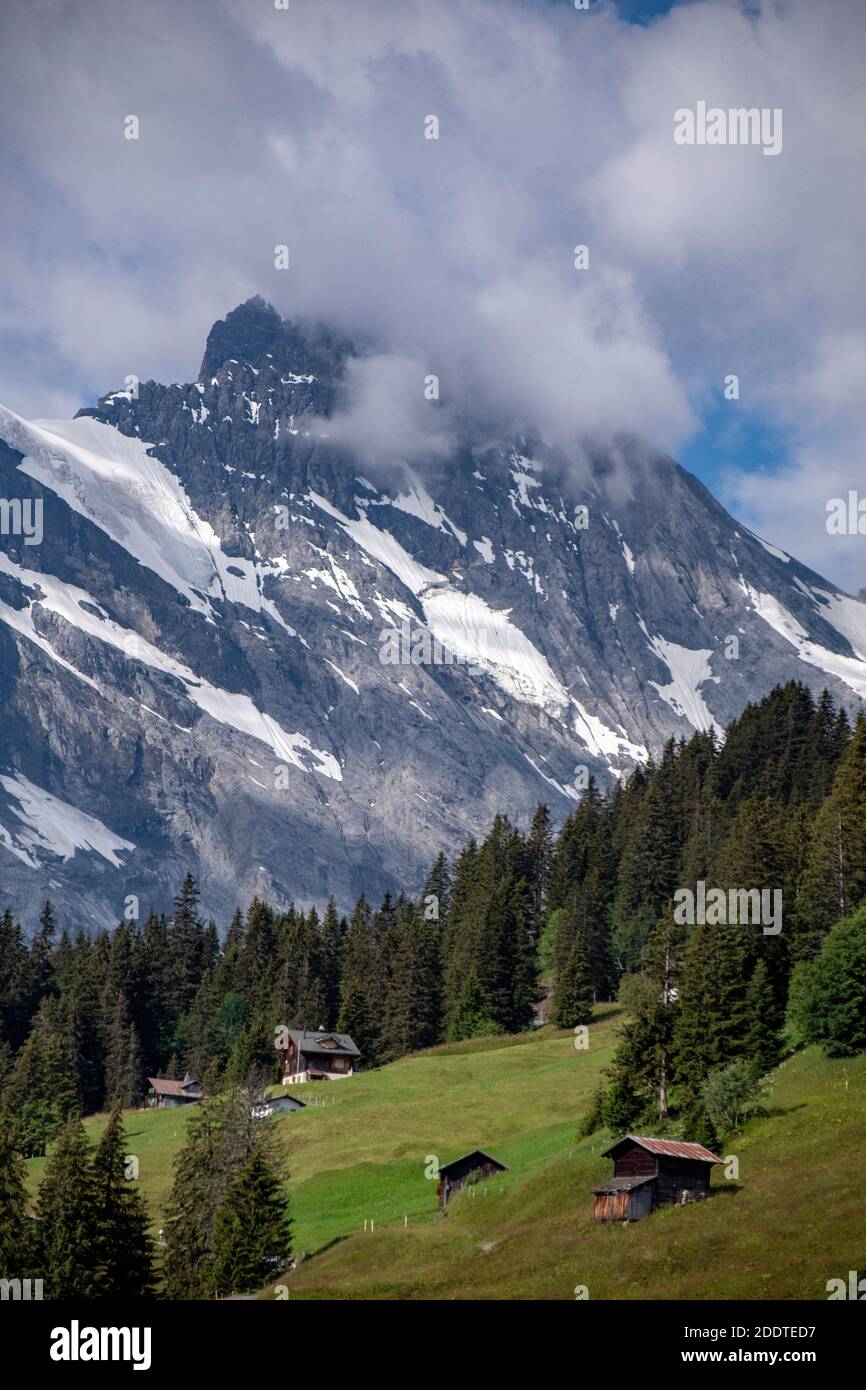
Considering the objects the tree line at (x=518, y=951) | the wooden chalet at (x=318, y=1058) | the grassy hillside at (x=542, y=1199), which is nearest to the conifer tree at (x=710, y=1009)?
the tree line at (x=518, y=951)

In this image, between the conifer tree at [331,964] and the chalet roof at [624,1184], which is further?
the conifer tree at [331,964]

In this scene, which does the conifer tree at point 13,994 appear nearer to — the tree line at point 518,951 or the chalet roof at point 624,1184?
the tree line at point 518,951

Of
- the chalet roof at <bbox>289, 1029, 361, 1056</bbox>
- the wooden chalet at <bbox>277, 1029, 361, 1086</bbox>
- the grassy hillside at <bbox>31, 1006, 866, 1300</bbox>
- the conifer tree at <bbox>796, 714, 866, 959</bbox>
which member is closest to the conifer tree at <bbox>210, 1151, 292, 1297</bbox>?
the grassy hillside at <bbox>31, 1006, 866, 1300</bbox>

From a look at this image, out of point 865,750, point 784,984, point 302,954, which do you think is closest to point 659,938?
point 784,984

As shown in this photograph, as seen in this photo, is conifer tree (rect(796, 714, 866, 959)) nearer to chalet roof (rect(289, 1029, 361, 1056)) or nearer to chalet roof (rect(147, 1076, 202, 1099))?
chalet roof (rect(289, 1029, 361, 1056))

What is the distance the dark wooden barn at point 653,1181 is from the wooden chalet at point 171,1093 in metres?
68.2

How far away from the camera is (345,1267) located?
62.5m

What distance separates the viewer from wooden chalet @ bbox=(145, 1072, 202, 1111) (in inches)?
4926

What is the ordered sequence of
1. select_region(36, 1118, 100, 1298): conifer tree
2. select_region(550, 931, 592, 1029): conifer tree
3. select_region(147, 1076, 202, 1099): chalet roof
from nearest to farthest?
select_region(36, 1118, 100, 1298): conifer tree < select_region(550, 931, 592, 1029): conifer tree < select_region(147, 1076, 202, 1099): chalet roof

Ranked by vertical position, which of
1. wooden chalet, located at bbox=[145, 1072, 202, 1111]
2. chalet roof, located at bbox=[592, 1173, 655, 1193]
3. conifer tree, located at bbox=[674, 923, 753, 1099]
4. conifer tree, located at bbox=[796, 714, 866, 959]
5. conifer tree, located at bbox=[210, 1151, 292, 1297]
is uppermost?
conifer tree, located at bbox=[796, 714, 866, 959]

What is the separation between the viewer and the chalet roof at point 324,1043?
120m

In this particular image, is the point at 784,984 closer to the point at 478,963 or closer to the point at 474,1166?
the point at 474,1166

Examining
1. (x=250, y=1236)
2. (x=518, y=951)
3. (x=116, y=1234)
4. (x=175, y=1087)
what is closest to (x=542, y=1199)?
(x=250, y=1236)

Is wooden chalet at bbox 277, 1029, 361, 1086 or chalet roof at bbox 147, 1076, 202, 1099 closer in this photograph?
wooden chalet at bbox 277, 1029, 361, 1086
